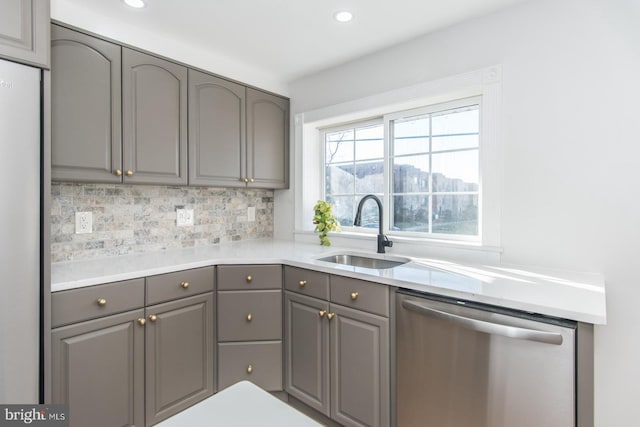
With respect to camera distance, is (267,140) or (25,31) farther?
(267,140)

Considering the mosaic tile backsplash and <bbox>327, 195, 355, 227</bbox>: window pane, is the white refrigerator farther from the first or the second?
<bbox>327, 195, 355, 227</bbox>: window pane

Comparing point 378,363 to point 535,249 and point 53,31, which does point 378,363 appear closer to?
point 535,249

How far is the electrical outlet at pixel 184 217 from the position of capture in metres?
2.45

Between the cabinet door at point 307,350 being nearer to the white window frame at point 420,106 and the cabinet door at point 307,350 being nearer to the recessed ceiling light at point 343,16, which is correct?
the white window frame at point 420,106

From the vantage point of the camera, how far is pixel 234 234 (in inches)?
111

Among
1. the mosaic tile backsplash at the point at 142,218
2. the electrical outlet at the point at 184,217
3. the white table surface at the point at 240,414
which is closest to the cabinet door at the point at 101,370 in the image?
the mosaic tile backsplash at the point at 142,218

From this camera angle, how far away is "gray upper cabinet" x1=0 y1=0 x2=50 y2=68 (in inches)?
48.9

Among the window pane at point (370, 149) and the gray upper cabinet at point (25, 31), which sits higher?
the gray upper cabinet at point (25, 31)

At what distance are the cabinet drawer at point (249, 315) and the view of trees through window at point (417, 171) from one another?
99 cm

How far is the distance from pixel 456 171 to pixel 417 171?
27 cm

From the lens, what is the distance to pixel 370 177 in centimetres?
259

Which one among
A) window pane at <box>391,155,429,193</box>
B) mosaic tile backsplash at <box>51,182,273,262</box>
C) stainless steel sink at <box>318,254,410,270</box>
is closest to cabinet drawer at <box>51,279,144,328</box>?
mosaic tile backsplash at <box>51,182,273,262</box>

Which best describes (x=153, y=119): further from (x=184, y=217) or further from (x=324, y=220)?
(x=324, y=220)

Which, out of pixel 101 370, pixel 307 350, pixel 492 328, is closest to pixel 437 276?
pixel 492 328
